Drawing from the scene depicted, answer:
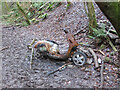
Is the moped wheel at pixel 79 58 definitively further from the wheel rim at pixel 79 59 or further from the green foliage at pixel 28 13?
the green foliage at pixel 28 13

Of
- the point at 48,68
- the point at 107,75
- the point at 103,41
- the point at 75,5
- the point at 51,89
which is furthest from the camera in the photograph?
the point at 75,5

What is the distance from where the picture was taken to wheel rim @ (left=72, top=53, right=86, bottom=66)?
522cm

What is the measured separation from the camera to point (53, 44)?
5867mm

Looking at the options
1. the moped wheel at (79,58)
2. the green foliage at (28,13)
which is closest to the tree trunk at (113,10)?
the moped wheel at (79,58)

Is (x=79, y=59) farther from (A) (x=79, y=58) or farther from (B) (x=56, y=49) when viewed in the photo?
(B) (x=56, y=49)

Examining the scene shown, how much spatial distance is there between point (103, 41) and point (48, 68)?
3.57 metres

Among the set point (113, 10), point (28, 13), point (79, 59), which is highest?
point (28, 13)

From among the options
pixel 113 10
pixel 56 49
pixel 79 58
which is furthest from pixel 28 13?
pixel 113 10

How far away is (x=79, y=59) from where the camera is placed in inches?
207

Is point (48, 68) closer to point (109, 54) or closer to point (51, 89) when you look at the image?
point (51, 89)

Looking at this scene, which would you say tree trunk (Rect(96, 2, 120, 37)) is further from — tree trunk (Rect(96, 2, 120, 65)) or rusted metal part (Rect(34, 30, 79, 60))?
rusted metal part (Rect(34, 30, 79, 60))

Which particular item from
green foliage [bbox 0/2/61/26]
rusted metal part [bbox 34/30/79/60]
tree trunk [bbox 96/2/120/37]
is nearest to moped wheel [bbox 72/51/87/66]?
rusted metal part [bbox 34/30/79/60]

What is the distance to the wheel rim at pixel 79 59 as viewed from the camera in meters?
5.22

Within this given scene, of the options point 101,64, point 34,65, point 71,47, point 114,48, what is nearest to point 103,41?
point 114,48
